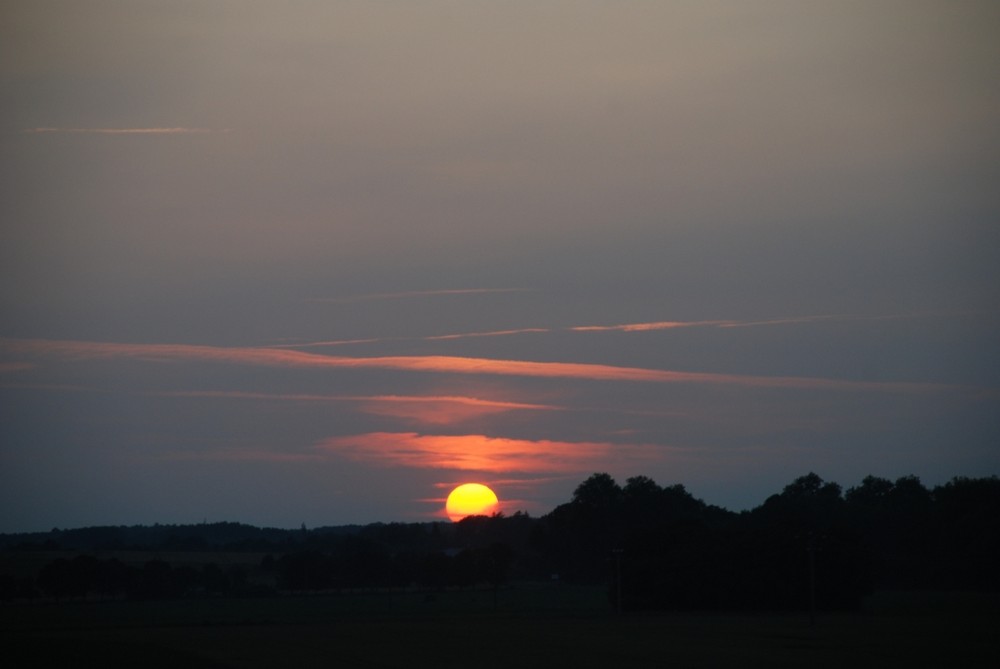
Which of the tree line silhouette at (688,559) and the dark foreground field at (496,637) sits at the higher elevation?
the tree line silhouette at (688,559)

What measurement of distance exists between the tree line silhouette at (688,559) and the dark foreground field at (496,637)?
625 centimetres

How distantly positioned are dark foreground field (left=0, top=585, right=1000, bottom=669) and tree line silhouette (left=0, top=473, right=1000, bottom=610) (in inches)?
246

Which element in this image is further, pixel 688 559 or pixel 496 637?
pixel 688 559

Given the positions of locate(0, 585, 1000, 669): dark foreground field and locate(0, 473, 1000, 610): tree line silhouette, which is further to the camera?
locate(0, 473, 1000, 610): tree line silhouette

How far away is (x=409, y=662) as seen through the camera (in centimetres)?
4897

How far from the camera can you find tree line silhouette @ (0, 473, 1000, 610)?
312 feet

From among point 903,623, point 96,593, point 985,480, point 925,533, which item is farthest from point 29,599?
point 985,480

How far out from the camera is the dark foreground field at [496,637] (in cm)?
4956

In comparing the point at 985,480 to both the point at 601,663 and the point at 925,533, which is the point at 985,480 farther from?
the point at 601,663

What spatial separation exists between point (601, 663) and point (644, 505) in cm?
12568

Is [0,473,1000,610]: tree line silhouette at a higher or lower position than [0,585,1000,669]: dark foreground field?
higher

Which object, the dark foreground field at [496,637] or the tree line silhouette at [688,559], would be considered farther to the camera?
the tree line silhouette at [688,559]

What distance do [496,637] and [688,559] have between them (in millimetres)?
38091

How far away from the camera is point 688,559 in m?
98.4
